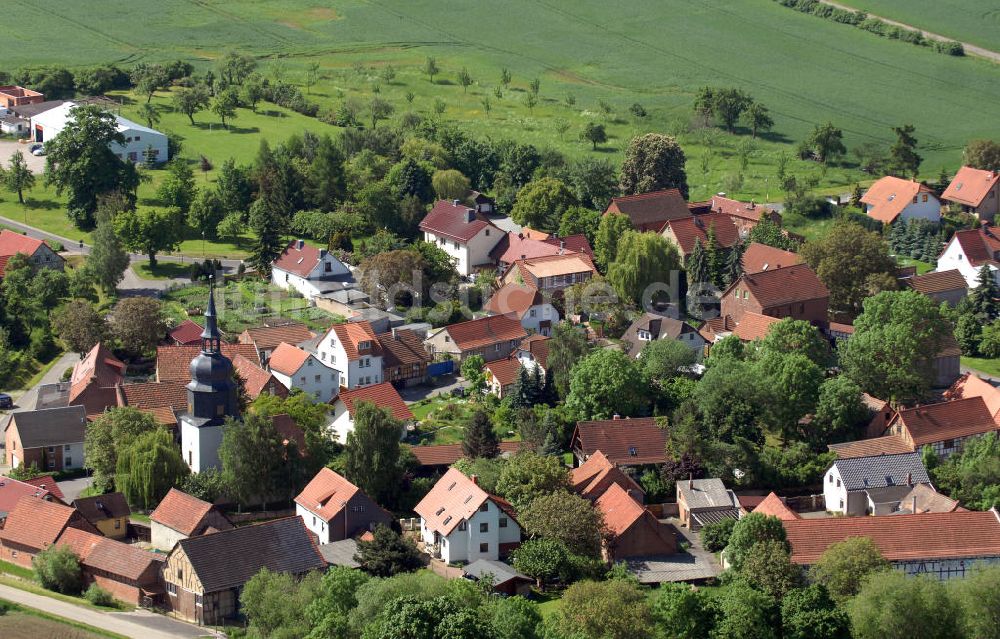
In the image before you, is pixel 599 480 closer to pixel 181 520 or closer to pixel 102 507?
pixel 181 520

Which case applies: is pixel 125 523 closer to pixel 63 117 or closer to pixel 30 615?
pixel 30 615

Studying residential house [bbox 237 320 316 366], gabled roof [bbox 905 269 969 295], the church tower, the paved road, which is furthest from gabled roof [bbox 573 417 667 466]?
gabled roof [bbox 905 269 969 295]

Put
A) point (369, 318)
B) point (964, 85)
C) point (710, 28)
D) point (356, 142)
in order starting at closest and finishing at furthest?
point (369, 318), point (356, 142), point (964, 85), point (710, 28)

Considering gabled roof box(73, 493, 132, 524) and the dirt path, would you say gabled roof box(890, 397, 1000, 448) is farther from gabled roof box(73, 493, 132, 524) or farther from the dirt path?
the dirt path

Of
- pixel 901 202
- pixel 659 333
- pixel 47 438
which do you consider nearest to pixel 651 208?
pixel 901 202

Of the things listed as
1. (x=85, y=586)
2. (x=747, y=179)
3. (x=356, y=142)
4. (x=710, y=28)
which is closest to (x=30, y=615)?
(x=85, y=586)

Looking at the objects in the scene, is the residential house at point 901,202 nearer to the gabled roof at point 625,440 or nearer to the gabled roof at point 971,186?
the gabled roof at point 971,186
